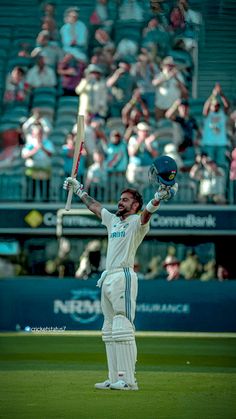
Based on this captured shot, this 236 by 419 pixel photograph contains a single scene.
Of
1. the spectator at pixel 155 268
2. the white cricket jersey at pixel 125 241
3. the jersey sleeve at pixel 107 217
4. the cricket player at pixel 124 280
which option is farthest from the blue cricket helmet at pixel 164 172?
the spectator at pixel 155 268

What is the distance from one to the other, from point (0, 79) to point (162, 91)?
4231mm

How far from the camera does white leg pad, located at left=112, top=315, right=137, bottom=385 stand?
999 centimetres

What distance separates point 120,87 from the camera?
1000 inches

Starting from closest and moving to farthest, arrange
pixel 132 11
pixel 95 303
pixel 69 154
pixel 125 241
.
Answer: pixel 125 241 → pixel 95 303 → pixel 69 154 → pixel 132 11

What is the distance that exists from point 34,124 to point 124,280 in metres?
14.4

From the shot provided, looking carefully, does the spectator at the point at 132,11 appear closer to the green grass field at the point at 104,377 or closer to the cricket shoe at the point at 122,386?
the green grass field at the point at 104,377

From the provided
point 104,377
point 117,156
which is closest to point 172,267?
point 117,156

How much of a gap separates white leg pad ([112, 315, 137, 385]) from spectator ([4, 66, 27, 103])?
16.5 meters

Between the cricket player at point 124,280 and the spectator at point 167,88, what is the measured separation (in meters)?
14.8

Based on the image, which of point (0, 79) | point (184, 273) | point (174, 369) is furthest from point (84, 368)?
point (0, 79)

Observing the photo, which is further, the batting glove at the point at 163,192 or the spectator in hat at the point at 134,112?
the spectator in hat at the point at 134,112

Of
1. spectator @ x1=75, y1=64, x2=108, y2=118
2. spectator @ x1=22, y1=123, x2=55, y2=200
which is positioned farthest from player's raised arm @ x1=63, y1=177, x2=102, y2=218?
spectator @ x1=75, y1=64, x2=108, y2=118

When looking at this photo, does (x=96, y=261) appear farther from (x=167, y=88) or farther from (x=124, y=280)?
(x=124, y=280)

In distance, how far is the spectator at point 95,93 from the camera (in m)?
25.0
